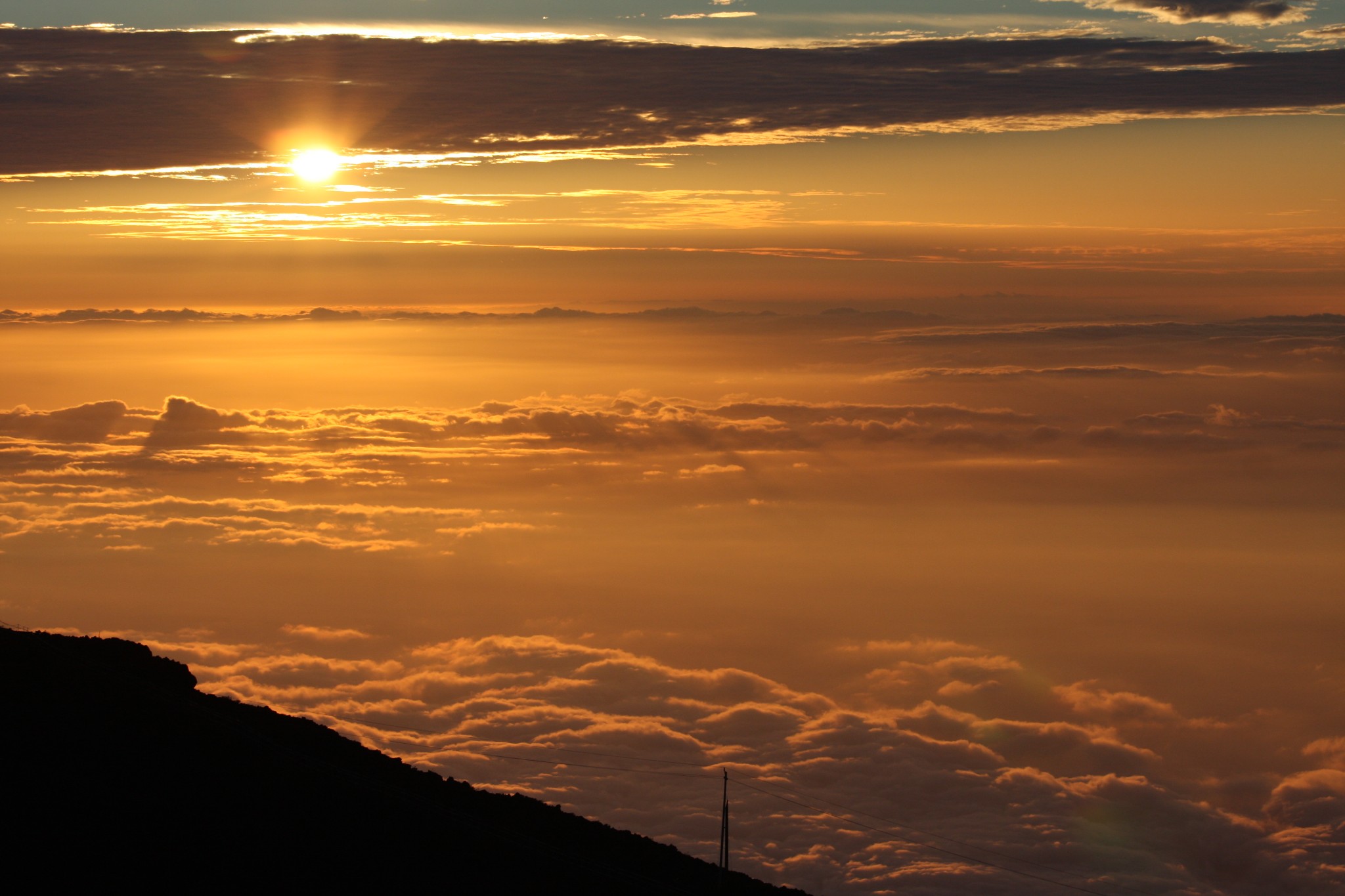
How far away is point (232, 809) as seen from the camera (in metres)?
47.7

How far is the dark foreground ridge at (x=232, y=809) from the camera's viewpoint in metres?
41.8

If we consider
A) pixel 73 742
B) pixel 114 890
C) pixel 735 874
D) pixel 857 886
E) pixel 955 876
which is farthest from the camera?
pixel 955 876

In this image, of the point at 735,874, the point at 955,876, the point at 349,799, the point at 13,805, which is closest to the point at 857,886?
the point at 955,876

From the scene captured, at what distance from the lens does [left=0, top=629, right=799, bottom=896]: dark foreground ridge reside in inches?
1644

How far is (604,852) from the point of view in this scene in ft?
192

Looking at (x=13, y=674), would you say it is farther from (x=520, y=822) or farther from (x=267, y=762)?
(x=520, y=822)

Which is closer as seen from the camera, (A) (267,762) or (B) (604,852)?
(A) (267,762)

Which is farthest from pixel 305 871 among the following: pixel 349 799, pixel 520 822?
pixel 520 822

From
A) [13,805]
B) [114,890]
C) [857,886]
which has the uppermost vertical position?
[857,886]

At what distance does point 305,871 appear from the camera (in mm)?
43625

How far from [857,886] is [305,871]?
507ft

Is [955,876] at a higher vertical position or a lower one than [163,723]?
higher

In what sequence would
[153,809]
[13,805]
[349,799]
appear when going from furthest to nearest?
[349,799], [153,809], [13,805]

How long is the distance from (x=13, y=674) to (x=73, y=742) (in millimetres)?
8933
